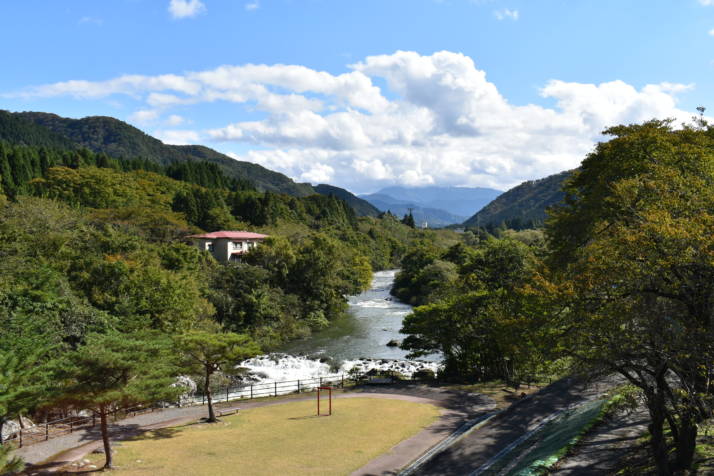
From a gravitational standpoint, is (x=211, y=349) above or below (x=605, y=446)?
above

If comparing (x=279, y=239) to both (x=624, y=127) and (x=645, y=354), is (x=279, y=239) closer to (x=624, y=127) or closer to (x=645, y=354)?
(x=624, y=127)

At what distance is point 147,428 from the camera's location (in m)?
20.4

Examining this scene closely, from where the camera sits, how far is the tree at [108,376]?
48.0ft

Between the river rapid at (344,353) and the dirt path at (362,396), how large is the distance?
312 inches

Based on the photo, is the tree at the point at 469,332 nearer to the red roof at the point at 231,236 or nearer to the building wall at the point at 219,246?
the building wall at the point at 219,246

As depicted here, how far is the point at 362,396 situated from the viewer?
25.9 meters

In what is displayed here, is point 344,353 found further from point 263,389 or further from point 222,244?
point 222,244

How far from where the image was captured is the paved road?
16.2 meters

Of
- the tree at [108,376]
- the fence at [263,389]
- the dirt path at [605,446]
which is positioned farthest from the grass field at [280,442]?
the dirt path at [605,446]

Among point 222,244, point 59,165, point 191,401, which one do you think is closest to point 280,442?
point 191,401

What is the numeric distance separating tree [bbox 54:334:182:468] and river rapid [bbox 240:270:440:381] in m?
17.3

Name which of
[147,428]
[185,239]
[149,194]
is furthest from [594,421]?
[149,194]

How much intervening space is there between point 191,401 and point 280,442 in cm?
1018

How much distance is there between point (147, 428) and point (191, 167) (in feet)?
293
